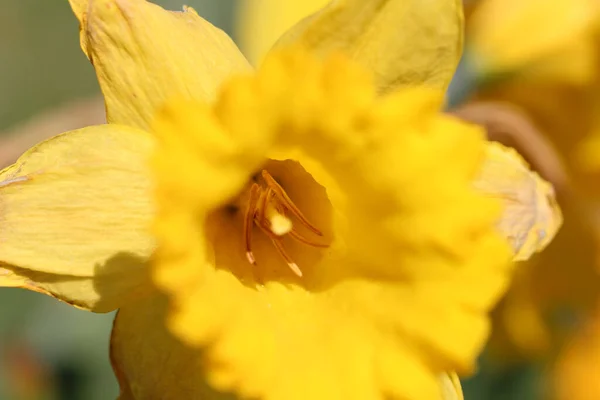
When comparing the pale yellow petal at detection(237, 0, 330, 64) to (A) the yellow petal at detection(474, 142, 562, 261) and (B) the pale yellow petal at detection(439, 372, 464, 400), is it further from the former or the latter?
(B) the pale yellow petal at detection(439, 372, 464, 400)

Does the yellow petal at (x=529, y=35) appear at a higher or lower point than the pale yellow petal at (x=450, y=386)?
higher

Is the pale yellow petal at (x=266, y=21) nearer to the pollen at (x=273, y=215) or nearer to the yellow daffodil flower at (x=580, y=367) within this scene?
the pollen at (x=273, y=215)

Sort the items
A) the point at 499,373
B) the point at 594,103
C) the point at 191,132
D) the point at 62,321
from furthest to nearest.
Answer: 1. the point at 499,373
2. the point at 62,321
3. the point at 594,103
4. the point at 191,132

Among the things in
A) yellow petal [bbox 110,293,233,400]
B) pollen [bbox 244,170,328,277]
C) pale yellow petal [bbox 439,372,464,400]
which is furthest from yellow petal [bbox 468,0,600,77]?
yellow petal [bbox 110,293,233,400]

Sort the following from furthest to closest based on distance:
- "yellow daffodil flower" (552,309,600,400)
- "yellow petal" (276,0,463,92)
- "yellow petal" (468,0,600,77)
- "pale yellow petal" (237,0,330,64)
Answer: "yellow daffodil flower" (552,309,600,400)
"pale yellow petal" (237,0,330,64)
"yellow petal" (468,0,600,77)
"yellow petal" (276,0,463,92)

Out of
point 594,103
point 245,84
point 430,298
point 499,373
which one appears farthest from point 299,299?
point 499,373

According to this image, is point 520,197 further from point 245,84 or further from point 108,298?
point 108,298

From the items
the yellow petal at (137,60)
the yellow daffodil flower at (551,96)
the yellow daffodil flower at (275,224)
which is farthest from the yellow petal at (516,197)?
the yellow daffodil flower at (551,96)
